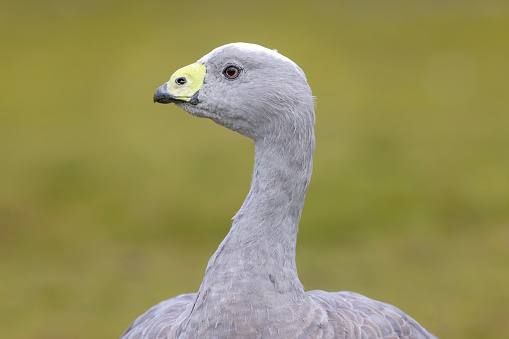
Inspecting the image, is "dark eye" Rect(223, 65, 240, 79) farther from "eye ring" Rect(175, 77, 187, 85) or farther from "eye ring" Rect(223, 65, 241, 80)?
"eye ring" Rect(175, 77, 187, 85)

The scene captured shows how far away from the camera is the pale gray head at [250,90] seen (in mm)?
1675

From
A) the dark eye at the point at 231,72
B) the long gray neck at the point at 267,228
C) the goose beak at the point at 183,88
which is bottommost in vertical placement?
the long gray neck at the point at 267,228

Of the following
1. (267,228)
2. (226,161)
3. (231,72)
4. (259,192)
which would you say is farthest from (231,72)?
(226,161)

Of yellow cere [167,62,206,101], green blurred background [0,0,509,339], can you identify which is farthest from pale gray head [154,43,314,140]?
green blurred background [0,0,509,339]

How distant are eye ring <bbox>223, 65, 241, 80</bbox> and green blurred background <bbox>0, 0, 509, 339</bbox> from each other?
3.04 m

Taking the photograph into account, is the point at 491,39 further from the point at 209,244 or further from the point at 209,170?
the point at 209,244

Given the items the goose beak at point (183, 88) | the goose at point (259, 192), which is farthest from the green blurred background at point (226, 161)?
the goose beak at point (183, 88)

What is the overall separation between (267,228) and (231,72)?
44cm

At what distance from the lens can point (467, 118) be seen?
269 inches

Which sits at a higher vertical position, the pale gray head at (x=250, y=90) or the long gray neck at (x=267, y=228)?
the pale gray head at (x=250, y=90)

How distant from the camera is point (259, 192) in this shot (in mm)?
1714

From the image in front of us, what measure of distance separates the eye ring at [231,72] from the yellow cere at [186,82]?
0.06 meters

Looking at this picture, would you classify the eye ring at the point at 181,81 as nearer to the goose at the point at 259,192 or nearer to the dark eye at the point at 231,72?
the goose at the point at 259,192

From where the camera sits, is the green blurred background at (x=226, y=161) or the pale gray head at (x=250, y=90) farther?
the green blurred background at (x=226, y=161)
